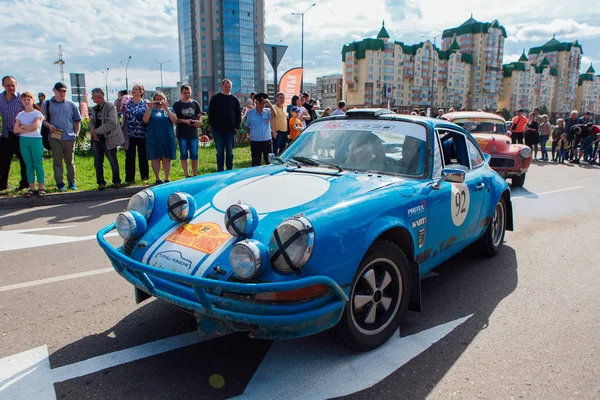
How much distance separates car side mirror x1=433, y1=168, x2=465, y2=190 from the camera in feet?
11.0

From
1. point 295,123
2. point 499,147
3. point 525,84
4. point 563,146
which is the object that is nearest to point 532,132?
point 563,146

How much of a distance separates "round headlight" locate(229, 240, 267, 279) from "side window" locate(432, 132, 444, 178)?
5.94 feet

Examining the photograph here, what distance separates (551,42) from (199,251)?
5900 inches

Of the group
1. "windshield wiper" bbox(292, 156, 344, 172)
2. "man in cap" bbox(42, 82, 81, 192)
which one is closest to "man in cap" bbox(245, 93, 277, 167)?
"man in cap" bbox(42, 82, 81, 192)

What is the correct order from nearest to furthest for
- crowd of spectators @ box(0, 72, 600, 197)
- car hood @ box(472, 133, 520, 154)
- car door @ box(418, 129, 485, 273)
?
car door @ box(418, 129, 485, 273), crowd of spectators @ box(0, 72, 600, 197), car hood @ box(472, 133, 520, 154)

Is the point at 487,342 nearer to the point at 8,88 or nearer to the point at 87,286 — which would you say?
the point at 87,286

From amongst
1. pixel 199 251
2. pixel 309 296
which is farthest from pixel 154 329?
pixel 309 296

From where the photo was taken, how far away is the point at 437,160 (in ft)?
12.0

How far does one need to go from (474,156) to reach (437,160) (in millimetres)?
1181

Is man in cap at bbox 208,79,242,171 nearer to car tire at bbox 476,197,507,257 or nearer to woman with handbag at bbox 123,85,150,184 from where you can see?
woman with handbag at bbox 123,85,150,184

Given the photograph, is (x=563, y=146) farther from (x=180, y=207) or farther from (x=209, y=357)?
(x=209, y=357)

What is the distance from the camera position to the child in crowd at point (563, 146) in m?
16.1

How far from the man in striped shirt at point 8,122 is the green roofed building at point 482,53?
117124 mm

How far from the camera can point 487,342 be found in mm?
3000
